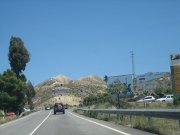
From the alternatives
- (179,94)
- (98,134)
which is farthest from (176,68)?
(98,134)

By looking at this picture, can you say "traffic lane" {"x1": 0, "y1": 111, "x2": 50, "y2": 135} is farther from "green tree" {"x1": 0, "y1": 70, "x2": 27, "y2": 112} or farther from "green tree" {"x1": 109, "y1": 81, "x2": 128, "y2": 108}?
"green tree" {"x1": 0, "y1": 70, "x2": 27, "y2": 112}

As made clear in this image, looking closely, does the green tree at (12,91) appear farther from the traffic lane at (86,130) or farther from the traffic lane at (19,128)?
the traffic lane at (86,130)

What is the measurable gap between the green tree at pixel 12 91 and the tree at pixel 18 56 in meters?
6.78

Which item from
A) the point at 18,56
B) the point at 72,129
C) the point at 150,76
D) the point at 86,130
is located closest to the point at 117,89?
the point at 18,56

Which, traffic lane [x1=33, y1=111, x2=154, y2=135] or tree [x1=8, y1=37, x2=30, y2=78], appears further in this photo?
tree [x1=8, y1=37, x2=30, y2=78]

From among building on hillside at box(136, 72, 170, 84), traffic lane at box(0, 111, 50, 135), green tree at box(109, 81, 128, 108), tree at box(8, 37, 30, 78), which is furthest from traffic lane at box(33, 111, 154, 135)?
building on hillside at box(136, 72, 170, 84)

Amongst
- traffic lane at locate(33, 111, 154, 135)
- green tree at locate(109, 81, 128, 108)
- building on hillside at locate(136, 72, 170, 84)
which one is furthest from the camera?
building on hillside at locate(136, 72, 170, 84)

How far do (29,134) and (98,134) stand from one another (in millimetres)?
4311

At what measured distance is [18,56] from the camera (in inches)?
3676

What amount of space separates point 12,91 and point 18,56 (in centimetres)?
1083

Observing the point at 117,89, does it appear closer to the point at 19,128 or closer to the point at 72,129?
the point at 19,128

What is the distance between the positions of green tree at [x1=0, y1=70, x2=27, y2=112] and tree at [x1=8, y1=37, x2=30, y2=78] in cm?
678

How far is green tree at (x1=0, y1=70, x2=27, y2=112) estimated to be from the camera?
83875mm

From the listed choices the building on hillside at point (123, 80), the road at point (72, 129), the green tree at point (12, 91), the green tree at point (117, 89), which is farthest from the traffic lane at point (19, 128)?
the building on hillside at point (123, 80)
